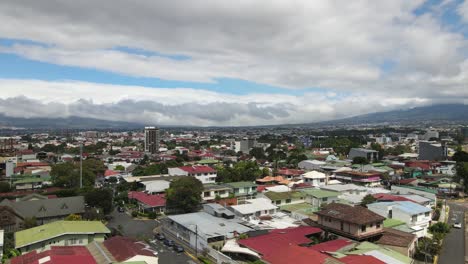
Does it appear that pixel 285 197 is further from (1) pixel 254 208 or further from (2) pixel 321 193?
(1) pixel 254 208

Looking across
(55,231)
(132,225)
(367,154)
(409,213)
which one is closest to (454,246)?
(409,213)

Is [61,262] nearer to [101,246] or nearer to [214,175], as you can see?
[101,246]

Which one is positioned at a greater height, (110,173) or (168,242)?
(110,173)

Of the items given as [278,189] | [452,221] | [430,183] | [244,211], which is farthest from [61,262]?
[430,183]

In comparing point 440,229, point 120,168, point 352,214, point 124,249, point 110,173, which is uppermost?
point 352,214

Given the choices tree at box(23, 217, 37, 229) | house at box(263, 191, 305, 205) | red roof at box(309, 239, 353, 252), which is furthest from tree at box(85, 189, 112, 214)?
red roof at box(309, 239, 353, 252)

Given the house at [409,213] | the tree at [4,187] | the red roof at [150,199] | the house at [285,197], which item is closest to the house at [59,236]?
the red roof at [150,199]

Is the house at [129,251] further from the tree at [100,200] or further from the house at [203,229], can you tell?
the tree at [100,200]
